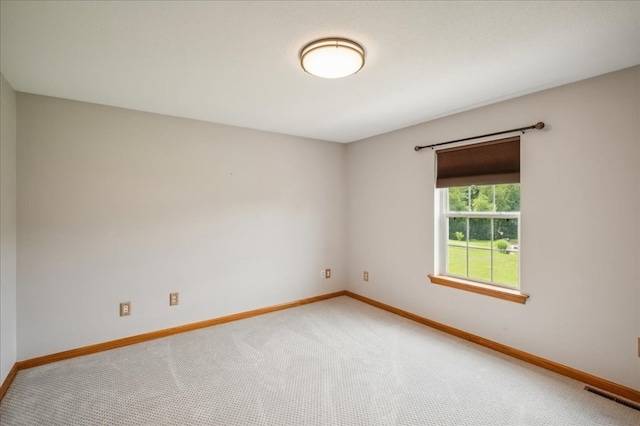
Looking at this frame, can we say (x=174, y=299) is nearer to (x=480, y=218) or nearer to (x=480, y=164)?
(x=480, y=218)

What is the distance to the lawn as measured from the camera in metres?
2.78

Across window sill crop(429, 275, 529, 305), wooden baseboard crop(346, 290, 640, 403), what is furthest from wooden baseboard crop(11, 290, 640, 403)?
window sill crop(429, 275, 529, 305)

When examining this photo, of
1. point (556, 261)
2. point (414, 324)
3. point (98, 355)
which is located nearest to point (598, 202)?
point (556, 261)

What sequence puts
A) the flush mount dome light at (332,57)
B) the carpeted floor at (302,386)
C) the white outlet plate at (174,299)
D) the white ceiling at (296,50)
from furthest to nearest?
the white outlet plate at (174,299) < the carpeted floor at (302,386) < the flush mount dome light at (332,57) < the white ceiling at (296,50)

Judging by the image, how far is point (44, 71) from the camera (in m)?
2.12

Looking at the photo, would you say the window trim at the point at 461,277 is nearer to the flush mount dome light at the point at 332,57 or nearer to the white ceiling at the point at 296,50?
the white ceiling at the point at 296,50

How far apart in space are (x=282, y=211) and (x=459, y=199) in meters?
2.06

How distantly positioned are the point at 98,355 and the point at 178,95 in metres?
2.33

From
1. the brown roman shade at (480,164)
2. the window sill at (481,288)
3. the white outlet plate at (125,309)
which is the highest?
the brown roman shade at (480,164)

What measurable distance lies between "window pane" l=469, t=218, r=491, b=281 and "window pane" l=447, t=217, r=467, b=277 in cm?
7

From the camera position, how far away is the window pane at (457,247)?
3178mm

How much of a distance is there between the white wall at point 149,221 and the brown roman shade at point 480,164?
1.70m

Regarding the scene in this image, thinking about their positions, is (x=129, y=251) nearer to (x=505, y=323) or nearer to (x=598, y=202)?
(x=505, y=323)

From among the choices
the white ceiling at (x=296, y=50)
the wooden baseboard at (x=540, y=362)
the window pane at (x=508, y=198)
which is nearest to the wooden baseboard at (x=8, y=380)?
the white ceiling at (x=296, y=50)
